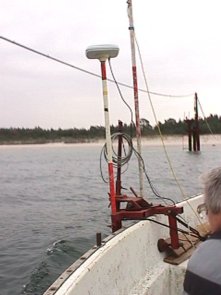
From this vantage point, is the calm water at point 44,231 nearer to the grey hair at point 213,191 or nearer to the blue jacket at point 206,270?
the grey hair at point 213,191

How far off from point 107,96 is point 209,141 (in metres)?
106

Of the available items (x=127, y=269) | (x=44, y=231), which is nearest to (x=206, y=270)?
(x=127, y=269)

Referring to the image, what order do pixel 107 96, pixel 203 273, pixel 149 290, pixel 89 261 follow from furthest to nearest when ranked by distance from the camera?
pixel 107 96
pixel 149 290
pixel 89 261
pixel 203 273

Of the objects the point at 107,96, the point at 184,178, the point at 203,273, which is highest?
the point at 107,96

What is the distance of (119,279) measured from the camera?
3979mm

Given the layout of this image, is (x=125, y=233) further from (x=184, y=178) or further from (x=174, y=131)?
(x=174, y=131)

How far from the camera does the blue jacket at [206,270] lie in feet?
5.76

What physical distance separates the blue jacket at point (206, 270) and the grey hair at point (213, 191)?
0.36 feet

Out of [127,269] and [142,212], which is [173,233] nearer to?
[142,212]

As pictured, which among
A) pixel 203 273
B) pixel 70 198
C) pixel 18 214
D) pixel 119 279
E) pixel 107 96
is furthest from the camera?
pixel 70 198

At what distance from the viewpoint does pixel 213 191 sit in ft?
6.01

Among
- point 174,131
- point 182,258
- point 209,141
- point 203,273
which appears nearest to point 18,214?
point 182,258

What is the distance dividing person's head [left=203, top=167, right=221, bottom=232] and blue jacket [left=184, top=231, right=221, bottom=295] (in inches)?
2.1

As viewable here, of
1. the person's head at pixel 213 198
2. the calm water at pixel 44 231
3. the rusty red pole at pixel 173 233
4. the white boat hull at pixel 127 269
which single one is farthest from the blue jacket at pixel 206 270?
the rusty red pole at pixel 173 233
